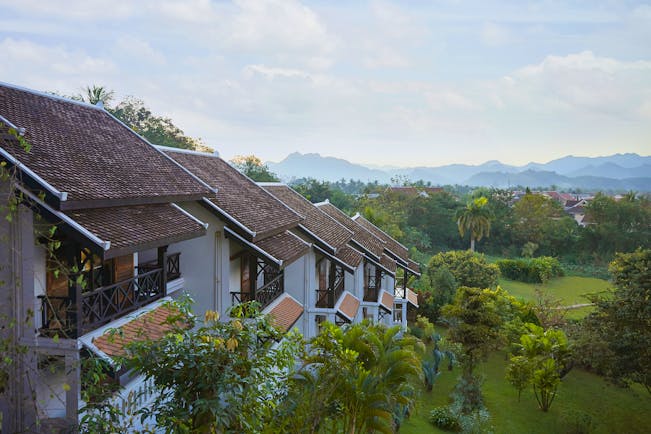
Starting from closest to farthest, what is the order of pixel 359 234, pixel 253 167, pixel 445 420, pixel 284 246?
pixel 284 246 < pixel 445 420 < pixel 359 234 < pixel 253 167

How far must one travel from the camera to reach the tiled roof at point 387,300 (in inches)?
931

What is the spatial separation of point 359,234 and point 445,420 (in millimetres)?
10070

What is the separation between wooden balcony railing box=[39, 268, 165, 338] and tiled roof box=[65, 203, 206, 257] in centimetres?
94

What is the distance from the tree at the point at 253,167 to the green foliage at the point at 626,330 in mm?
40960

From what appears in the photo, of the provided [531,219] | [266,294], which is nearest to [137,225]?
[266,294]

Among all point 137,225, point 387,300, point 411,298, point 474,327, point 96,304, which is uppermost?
point 137,225

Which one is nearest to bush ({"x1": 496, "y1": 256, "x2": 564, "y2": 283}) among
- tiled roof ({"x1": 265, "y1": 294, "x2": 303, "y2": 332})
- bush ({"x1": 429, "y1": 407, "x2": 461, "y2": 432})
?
bush ({"x1": 429, "y1": 407, "x2": 461, "y2": 432})

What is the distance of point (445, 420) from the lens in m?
17.9

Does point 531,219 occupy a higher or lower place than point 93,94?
lower

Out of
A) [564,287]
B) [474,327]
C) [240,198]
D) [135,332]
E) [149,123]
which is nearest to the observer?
[135,332]

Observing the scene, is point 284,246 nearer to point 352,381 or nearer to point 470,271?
point 352,381

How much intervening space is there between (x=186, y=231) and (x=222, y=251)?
274 cm

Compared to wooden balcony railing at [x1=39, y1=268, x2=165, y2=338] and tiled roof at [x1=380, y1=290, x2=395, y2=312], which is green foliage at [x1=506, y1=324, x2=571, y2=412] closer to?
tiled roof at [x1=380, y1=290, x2=395, y2=312]

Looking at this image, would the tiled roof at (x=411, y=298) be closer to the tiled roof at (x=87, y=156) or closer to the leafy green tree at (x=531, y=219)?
the tiled roof at (x=87, y=156)
